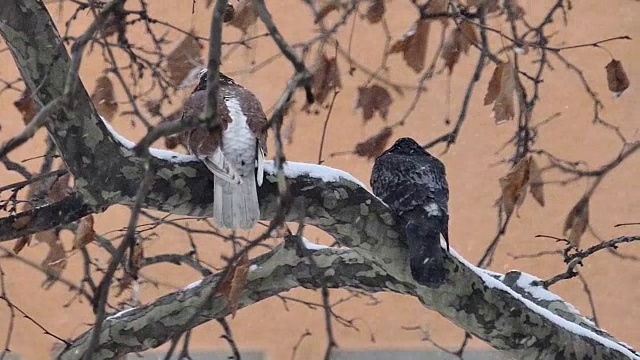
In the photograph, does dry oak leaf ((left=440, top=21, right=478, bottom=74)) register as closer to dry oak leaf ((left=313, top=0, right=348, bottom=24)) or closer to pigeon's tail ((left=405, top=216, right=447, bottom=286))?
dry oak leaf ((left=313, top=0, right=348, bottom=24))

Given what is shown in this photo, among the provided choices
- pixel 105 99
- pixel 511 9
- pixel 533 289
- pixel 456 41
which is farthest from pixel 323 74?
pixel 533 289

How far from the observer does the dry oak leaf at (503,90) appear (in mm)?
1455

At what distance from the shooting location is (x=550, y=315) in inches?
62.1

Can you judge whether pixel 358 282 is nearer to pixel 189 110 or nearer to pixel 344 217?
pixel 344 217

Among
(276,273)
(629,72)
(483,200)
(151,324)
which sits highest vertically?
(629,72)

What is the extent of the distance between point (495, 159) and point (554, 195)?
0.24m

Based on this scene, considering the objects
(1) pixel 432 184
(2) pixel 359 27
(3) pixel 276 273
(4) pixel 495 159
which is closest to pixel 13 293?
(2) pixel 359 27

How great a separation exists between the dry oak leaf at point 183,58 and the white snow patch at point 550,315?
655mm

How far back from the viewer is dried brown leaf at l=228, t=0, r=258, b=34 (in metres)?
1.66

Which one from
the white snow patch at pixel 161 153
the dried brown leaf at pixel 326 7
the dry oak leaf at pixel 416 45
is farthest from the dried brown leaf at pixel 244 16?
the white snow patch at pixel 161 153

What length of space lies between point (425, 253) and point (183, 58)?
754 millimetres

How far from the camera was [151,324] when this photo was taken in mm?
1606

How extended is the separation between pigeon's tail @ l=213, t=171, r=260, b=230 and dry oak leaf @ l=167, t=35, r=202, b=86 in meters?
0.49

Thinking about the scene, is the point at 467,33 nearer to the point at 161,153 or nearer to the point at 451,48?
the point at 451,48
